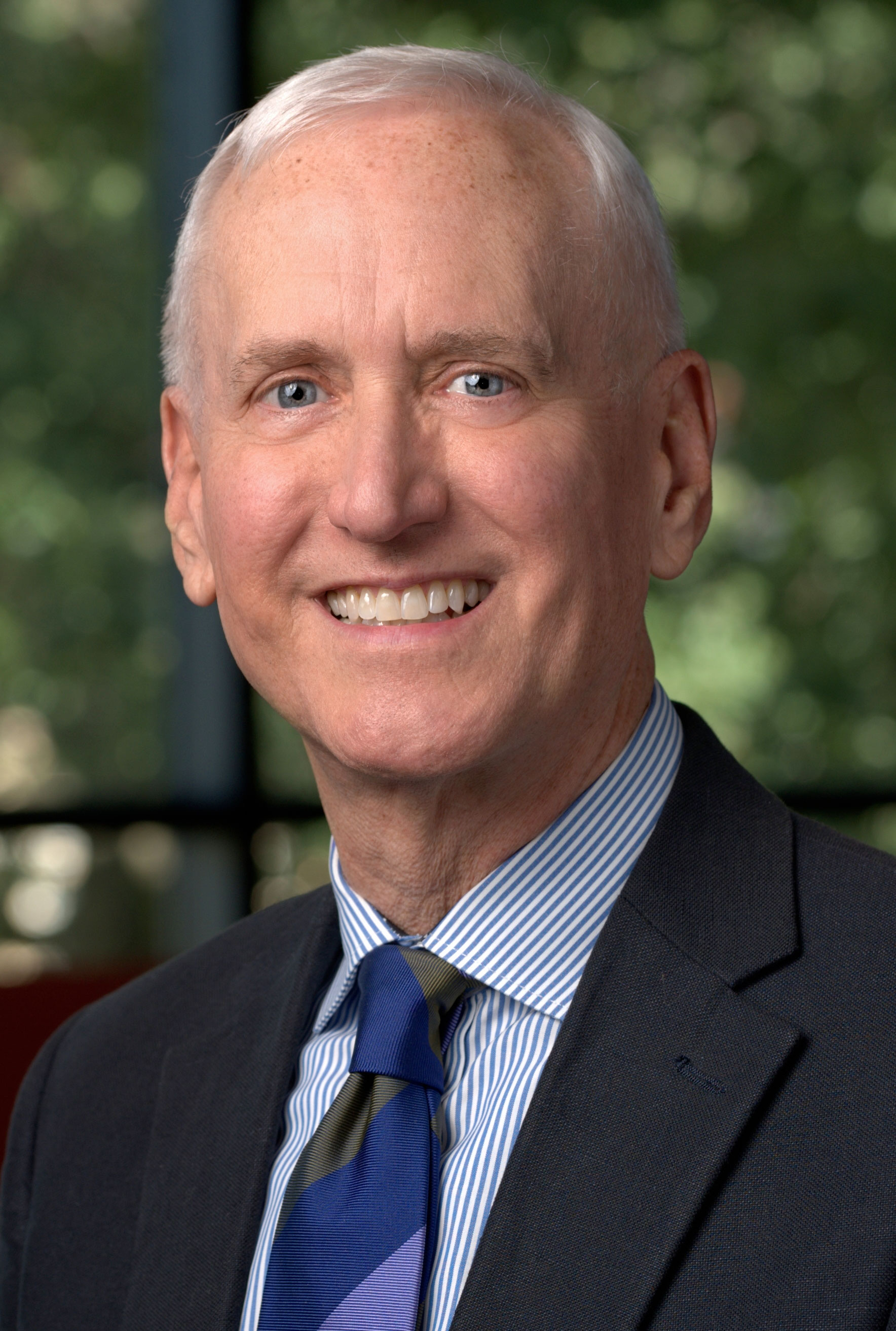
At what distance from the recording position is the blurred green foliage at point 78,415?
12.7 ft

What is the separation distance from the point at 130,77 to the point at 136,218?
16.2 inches

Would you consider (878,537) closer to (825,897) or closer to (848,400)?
(848,400)

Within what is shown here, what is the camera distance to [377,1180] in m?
1.19

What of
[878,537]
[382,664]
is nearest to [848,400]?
[878,537]

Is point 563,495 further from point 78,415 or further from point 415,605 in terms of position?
point 78,415

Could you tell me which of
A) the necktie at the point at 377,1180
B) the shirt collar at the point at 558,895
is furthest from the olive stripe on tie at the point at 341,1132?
the shirt collar at the point at 558,895

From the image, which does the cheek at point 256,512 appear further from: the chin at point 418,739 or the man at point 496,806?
the chin at point 418,739

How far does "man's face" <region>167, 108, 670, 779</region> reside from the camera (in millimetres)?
1167

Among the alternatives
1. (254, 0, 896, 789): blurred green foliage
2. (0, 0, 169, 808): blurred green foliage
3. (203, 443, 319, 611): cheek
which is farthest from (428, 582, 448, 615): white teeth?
(254, 0, 896, 789): blurred green foliage

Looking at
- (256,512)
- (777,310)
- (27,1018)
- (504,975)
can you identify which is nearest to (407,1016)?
(504,975)

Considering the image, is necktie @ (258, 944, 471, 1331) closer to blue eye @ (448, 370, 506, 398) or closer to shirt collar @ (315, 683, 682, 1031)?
shirt collar @ (315, 683, 682, 1031)

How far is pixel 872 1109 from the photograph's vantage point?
1064mm

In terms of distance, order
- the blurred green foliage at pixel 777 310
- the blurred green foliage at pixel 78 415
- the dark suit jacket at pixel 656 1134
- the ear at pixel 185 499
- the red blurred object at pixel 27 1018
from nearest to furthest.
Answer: the dark suit jacket at pixel 656 1134, the ear at pixel 185 499, the red blurred object at pixel 27 1018, the blurred green foliage at pixel 78 415, the blurred green foliage at pixel 777 310

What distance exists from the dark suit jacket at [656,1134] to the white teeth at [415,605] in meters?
0.30
